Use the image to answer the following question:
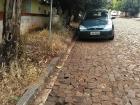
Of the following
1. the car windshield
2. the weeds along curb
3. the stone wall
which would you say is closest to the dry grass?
the weeds along curb

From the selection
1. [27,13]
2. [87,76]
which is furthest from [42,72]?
[27,13]

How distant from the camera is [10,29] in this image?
25.5 feet

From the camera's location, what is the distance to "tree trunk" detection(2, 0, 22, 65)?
301 inches

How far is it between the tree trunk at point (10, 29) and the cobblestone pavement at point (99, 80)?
1.25 m

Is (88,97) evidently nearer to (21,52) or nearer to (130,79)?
(130,79)

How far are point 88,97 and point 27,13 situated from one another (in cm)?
1051

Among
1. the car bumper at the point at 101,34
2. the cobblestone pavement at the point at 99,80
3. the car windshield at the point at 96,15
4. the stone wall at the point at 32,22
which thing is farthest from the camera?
the car windshield at the point at 96,15

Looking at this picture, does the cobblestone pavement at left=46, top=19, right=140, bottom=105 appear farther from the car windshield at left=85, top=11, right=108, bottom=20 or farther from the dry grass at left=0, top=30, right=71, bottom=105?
the car windshield at left=85, top=11, right=108, bottom=20

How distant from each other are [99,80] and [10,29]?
2424 millimetres

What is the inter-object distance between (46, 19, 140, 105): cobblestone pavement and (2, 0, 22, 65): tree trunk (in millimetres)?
1253

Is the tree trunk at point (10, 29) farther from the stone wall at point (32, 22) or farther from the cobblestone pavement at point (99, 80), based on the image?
the stone wall at point (32, 22)

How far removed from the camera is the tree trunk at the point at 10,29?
7641 mm

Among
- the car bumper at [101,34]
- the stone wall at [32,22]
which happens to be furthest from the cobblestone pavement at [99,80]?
the car bumper at [101,34]

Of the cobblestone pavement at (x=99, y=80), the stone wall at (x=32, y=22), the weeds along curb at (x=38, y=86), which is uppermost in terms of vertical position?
the stone wall at (x=32, y=22)
